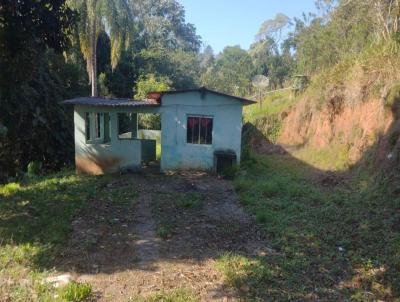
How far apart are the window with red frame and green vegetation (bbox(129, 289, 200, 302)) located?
8.67 m

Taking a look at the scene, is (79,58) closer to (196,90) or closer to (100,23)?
(100,23)

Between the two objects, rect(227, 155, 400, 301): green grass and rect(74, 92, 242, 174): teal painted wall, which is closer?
rect(227, 155, 400, 301): green grass

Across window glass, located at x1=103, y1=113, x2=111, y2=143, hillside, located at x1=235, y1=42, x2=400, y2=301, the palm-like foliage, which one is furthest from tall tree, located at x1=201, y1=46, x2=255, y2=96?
window glass, located at x1=103, y1=113, x2=111, y2=143

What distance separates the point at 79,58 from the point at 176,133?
1392 centimetres

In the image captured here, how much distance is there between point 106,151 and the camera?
13.3 m

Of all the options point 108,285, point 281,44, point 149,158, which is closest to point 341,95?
point 149,158

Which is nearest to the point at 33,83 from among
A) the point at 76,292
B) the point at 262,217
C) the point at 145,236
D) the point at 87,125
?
the point at 87,125

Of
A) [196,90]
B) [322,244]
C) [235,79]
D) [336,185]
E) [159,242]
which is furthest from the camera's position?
[235,79]

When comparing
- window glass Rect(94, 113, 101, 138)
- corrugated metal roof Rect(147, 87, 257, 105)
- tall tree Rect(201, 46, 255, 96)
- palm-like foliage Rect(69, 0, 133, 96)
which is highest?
palm-like foliage Rect(69, 0, 133, 96)

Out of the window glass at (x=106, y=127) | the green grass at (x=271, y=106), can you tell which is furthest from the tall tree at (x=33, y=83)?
the green grass at (x=271, y=106)

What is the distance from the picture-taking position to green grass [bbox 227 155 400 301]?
537 centimetres

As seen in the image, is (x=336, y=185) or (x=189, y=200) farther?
(x=336, y=185)

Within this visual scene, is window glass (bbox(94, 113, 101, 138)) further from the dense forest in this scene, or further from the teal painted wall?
the dense forest

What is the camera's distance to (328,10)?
84.8 ft
